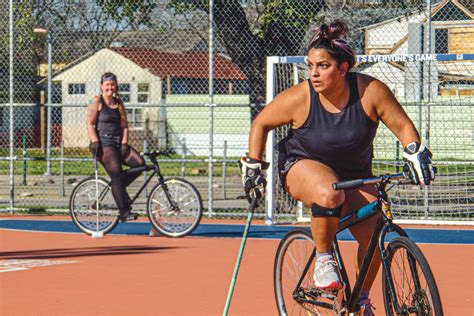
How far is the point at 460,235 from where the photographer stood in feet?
50.0

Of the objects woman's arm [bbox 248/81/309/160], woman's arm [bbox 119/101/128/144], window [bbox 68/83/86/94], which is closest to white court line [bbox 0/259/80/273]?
woman's arm [bbox 119/101/128/144]

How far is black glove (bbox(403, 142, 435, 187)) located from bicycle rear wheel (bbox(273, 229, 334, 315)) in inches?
37.3

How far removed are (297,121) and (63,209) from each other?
1227cm

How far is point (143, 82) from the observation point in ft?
102

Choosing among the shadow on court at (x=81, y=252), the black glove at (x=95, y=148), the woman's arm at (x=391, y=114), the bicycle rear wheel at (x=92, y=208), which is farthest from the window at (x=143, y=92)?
the woman's arm at (x=391, y=114)

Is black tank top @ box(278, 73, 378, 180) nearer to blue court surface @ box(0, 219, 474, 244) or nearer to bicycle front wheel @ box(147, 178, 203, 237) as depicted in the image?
bicycle front wheel @ box(147, 178, 203, 237)

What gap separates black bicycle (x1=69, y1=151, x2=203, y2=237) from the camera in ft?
46.5

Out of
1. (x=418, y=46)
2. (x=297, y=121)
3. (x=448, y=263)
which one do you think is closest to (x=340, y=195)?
(x=297, y=121)

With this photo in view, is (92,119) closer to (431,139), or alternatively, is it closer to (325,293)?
(431,139)

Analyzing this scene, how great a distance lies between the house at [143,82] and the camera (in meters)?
25.0

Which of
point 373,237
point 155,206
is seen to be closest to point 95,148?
point 155,206

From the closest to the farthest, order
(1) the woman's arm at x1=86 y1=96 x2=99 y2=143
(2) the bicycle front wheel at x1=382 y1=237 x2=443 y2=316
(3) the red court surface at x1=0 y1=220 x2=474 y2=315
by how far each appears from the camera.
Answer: (2) the bicycle front wheel at x1=382 y1=237 x2=443 y2=316 → (3) the red court surface at x1=0 y1=220 x2=474 y2=315 → (1) the woman's arm at x1=86 y1=96 x2=99 y2=143

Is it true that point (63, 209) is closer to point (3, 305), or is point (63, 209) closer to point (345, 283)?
point (3, 305)

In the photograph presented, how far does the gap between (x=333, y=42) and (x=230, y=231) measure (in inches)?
370
